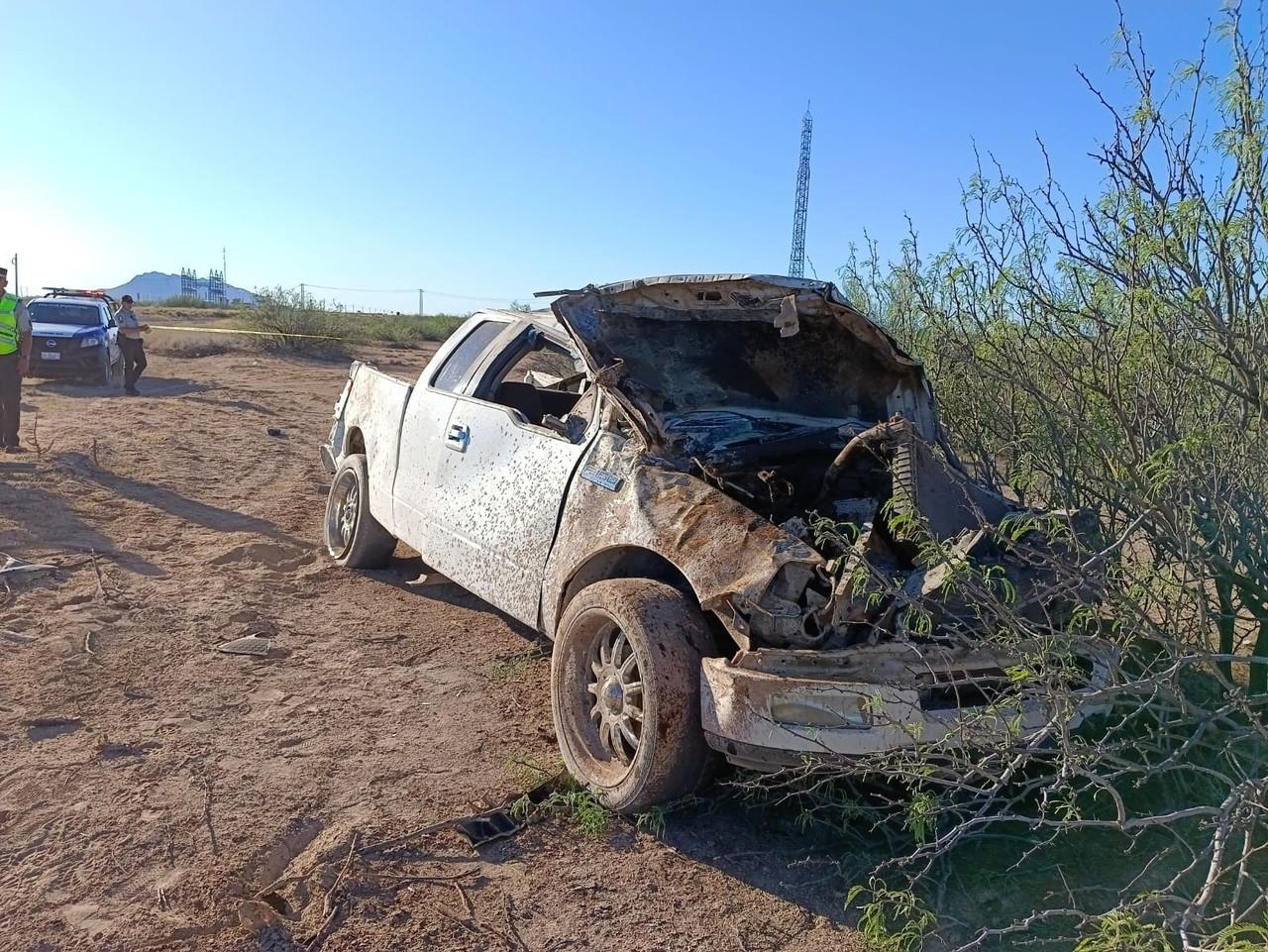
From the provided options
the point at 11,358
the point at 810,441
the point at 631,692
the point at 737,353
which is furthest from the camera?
the point at 11,358

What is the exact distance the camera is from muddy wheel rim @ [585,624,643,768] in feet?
11.9

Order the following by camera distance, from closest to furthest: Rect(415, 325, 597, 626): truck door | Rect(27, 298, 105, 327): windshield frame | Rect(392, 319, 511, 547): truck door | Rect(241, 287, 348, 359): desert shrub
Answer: Rect(415, 325, 597, 626): truck door
Rect(392, 319, 511, 547): truck door
Rect(27, 298, 105, 327): windshield frame
Rect(241, 287, 348, 359): desert shrub

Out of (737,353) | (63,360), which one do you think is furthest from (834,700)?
(63,360)

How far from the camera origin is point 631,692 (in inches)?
143

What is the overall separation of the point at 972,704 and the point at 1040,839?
519mm

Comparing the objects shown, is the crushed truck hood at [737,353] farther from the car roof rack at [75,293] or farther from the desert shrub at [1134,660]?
the car roof rack at [75,293]

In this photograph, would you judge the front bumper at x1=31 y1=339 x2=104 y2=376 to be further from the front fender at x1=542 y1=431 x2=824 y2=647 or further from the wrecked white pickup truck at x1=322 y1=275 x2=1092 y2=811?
the front fender at x1=542 y1=431 x2=824 y2=647

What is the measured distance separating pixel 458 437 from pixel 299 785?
2.08m

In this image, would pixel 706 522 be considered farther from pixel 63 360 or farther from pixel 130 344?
pixel 63 360

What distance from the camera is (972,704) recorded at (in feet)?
11.2

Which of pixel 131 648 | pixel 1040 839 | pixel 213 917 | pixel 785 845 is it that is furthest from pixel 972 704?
pixel 131 648

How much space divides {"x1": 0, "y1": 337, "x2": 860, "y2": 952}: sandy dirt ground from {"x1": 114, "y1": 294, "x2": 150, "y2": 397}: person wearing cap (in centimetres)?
946

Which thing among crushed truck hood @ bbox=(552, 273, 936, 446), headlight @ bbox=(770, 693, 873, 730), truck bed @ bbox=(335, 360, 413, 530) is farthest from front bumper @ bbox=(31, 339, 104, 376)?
headlight @ bbox=(770, 693, 873, 730)

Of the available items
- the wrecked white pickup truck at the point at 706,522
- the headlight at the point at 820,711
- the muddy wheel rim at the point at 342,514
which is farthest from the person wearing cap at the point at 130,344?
the headlight at the point at 820,711
